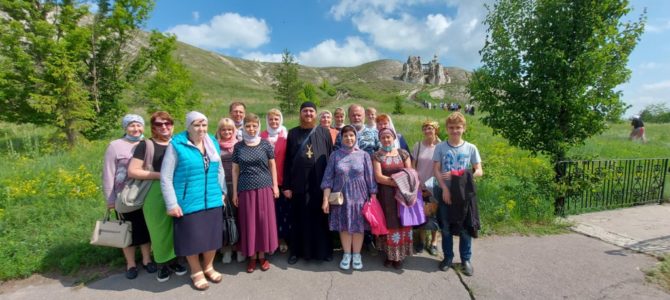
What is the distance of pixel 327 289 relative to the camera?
10.8 feet

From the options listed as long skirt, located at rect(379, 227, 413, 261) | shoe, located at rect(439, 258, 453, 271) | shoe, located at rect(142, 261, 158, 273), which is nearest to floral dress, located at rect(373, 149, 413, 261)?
long skirt, located at rect(379, 227, 413, 261)

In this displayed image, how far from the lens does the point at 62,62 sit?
34.3 ft

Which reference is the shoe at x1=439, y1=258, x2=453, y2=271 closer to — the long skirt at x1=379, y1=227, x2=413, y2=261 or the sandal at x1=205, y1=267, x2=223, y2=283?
the long skirt at x1=379, y1=227, x2=413, y2=261

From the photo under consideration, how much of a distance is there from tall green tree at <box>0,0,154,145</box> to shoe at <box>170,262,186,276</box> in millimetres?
10387

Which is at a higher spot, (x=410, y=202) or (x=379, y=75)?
(x=379, y=75)

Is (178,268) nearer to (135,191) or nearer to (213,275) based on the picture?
(213,275)

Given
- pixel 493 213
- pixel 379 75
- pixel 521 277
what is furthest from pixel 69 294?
pixel 379 75

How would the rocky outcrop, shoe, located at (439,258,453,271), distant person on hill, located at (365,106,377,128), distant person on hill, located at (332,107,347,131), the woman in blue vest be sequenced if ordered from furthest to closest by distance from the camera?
the rocky outcrop
distant person on hill, located at (365,106,377,128)
distant person on hill, located at (332,107,347,131)
shoe, located at (439,258,453,271)
the woman in blue vest

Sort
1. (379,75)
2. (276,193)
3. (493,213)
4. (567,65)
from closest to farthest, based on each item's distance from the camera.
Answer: (276,193)
(567,65)
(493,213)
(379,75)

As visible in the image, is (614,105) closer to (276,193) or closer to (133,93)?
(276,193)

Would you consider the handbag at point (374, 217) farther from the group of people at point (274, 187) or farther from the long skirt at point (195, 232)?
the long skirt at point (195, 232)

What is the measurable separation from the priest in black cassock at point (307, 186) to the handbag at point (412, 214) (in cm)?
98

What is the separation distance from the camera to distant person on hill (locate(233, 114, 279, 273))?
355cm

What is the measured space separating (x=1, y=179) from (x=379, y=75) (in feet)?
436
